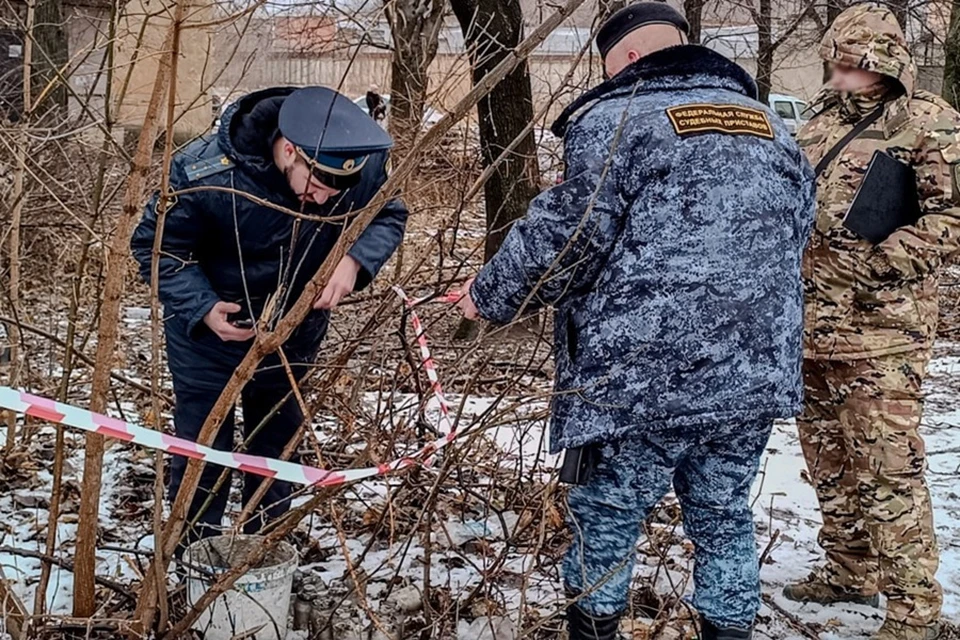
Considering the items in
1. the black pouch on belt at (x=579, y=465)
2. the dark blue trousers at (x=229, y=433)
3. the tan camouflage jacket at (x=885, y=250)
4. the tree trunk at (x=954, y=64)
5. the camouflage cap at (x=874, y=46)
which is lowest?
the dark blue trousers at (x=229, y=433)

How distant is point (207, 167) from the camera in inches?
113

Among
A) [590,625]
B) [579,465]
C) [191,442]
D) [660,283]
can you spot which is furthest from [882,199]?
[191,442]

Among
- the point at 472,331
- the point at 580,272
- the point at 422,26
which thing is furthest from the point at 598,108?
the point at 472,331

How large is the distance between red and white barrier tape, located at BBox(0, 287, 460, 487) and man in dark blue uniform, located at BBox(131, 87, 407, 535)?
0.50 feet

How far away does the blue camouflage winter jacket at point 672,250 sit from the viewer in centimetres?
235

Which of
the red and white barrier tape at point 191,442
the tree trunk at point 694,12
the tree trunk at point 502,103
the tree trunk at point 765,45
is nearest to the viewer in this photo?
the red and white barrier tape at point 191,442

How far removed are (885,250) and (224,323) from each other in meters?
1.94

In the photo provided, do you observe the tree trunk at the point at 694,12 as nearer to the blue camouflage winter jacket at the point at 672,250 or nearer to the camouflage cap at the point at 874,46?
the camouflage cap at the point at 874,46

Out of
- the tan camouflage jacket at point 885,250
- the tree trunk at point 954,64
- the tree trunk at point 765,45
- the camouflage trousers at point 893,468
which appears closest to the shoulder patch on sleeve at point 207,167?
the tan camouflage jacket at point 885,250

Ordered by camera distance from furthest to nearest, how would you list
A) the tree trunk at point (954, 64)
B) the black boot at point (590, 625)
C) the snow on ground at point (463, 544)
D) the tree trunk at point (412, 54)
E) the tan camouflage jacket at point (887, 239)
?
the tree trunk at point (954, 64) → the tree trunk at point (412, 54) → the snow on ground at point (463, 544) → the tan camouflage jacket at point (887, 239) → the black boot at point (590, 625)

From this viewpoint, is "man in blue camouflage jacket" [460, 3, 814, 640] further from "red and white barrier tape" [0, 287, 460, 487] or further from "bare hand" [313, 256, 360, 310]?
"bare hand" [313, 256, 360, 310]

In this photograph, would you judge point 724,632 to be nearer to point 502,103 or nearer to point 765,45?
point 502,103

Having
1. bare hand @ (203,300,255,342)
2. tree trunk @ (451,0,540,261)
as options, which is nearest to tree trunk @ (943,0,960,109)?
tree trunk @ (451,0,540,261)

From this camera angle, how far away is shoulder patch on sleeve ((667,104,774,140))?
2352mm
